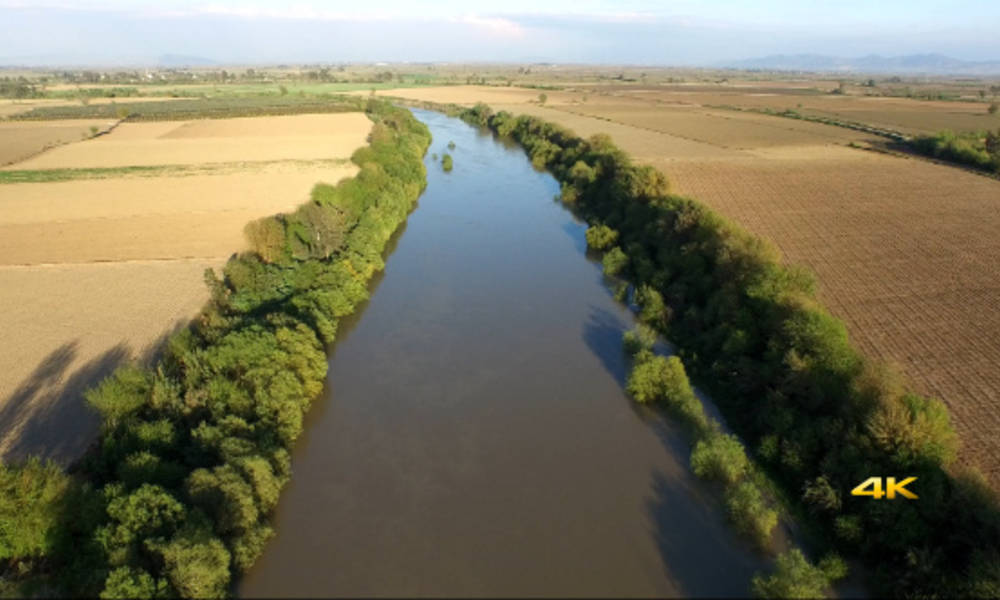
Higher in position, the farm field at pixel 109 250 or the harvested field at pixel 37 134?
the harvested field at pixel 37 134

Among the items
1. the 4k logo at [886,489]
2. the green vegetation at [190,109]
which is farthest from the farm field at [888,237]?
the green vegetation at [190,109]

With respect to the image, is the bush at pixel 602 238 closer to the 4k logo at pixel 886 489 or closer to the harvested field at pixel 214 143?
the 4k logo at pixel 886 489

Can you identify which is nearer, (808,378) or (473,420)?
(808,378)

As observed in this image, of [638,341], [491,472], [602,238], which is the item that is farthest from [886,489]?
[602,238]

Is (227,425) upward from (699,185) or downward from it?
downward

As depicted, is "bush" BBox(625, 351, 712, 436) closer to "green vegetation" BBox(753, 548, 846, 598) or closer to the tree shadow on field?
"green vegetation" BBox(753, 548, 846, 598)

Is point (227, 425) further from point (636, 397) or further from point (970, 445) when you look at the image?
point (970, 445)

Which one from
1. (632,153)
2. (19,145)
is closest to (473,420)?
(632,153)
